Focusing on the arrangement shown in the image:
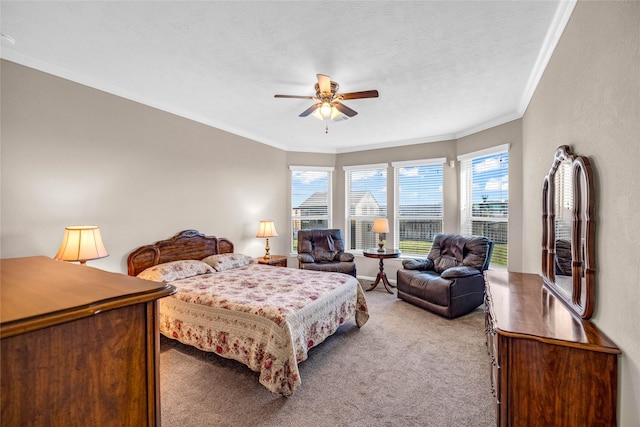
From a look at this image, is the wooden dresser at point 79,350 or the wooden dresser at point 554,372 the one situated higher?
the wooden dresser at point 79,350

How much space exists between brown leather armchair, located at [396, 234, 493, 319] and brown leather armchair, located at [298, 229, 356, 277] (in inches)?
40.8

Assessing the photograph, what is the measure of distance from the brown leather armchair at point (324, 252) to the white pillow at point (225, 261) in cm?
120

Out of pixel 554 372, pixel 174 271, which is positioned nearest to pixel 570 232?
pixel 554 372

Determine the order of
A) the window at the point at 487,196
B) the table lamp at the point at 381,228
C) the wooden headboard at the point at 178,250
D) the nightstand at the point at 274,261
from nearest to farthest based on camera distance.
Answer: the wooden headboard at the point at 178,250 → the window at the point at 487,196 → the nightstand at the point at 274,261 → the table lamp at the point at 381,228

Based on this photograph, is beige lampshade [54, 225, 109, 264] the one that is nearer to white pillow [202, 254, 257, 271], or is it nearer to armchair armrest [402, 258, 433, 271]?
white pillow [202, 254, 257, 271]

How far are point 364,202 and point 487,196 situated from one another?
2285mm

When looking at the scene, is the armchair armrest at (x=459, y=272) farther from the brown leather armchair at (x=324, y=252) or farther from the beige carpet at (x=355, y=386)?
the brown leather armchair at (x=324, y=252)

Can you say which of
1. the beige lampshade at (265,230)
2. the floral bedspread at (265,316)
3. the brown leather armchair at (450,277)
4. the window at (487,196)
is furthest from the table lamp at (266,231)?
the window at (487,196)

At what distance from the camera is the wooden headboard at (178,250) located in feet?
11.1

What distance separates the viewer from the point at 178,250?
12.6 ft

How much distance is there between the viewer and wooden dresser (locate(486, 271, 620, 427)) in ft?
4.37

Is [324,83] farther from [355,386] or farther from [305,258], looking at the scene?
[305,258]

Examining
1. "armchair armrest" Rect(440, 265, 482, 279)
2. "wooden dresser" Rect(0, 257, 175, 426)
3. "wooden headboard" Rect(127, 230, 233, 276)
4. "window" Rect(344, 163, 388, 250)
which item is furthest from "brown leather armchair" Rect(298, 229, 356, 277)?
"wooden dresser" Rect(0, 257, 175, 426)

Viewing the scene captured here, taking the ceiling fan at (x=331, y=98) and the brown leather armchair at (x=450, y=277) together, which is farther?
the brown leather armchair at (x=450, y=277)
